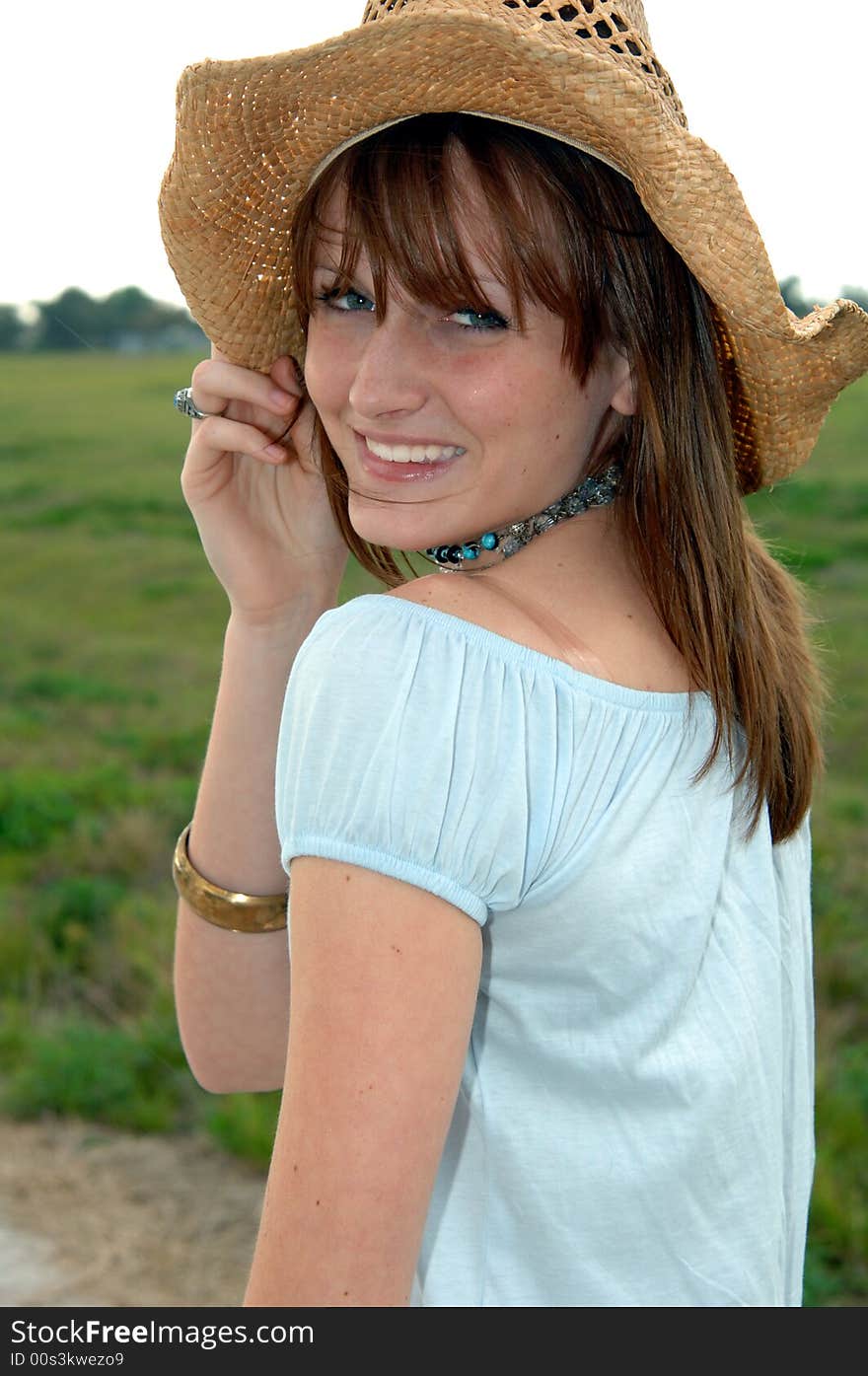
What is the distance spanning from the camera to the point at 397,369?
4.73 feet

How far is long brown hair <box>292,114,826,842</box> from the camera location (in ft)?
4.54

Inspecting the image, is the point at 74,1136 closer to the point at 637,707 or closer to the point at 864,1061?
the point at 864,1061

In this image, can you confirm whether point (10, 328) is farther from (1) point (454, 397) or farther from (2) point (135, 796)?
(1) point (454, 397)

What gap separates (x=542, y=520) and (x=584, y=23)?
0.50 m

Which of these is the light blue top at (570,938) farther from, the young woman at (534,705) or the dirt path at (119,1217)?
the dirt path at (119,1217)

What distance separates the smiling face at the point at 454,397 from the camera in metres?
1.42

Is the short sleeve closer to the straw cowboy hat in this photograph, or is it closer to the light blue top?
the light blue top

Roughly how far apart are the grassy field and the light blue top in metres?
1.36

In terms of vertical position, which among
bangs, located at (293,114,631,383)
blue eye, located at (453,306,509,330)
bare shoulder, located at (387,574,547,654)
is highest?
bangs, located at (293,114,631,383)

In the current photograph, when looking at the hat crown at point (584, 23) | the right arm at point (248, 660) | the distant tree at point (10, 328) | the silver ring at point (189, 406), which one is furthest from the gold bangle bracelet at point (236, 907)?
the distant tree at point (10, 328)

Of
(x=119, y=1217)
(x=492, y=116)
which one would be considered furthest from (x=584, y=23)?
(x=119, y=1217)

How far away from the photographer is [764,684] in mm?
1522

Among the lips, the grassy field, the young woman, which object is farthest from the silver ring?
A: the grassy field
